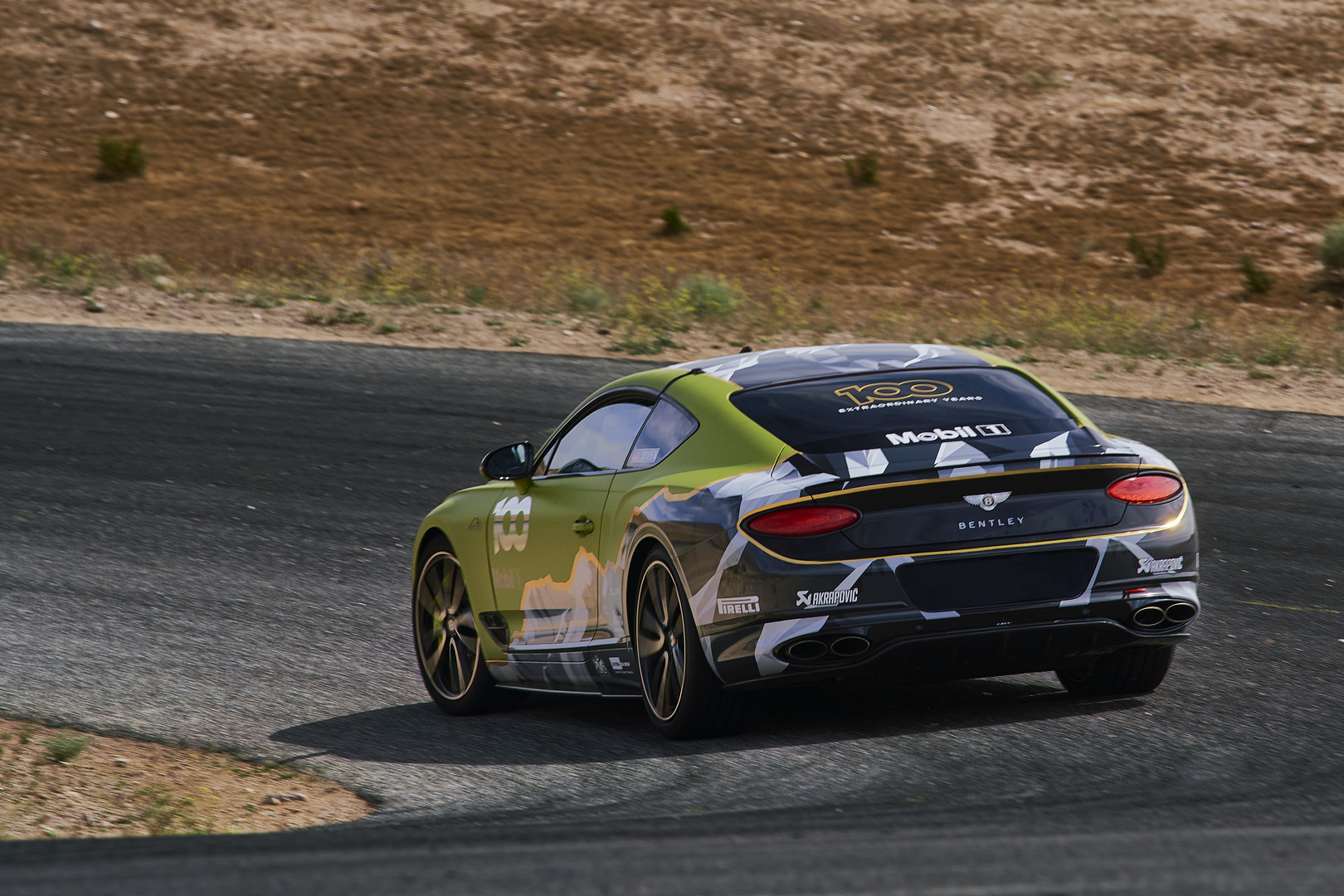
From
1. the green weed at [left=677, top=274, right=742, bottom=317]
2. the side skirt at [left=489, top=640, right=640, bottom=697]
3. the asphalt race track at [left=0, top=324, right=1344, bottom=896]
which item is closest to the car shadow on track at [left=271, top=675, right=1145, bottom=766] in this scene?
the asphalt race track at [left=0, top=324, right=1344, bottom=896]

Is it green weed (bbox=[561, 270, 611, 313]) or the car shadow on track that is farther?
green weed (bbox=[561, 270, 611, 313])

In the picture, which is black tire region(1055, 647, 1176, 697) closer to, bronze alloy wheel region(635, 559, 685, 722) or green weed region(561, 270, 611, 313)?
bronze alloy wheel region(635, 559, 685, 722)

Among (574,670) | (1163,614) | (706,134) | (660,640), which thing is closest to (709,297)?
(574,670)

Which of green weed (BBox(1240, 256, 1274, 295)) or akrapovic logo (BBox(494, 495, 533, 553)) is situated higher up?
akrapovic logo (BBox(494, 495, 533, 553))

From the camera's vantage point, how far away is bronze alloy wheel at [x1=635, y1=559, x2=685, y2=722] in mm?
6125

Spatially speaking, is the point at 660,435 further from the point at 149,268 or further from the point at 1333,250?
the point at 1333,250

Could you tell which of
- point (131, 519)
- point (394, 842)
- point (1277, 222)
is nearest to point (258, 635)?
point (131, 519)

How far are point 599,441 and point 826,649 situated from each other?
1.80 metres

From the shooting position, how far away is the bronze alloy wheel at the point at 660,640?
6.12 meters

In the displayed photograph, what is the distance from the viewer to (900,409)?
20.5 feet

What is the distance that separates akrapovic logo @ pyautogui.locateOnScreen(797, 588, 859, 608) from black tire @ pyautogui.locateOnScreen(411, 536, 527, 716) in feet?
7.80

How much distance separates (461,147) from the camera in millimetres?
44562

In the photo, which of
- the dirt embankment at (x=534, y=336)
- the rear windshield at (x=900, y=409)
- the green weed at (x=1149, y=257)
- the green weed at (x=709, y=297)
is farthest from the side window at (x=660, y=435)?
the green weed at (x=1149, y=257)

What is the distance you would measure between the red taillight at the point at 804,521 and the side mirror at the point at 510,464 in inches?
70.9
